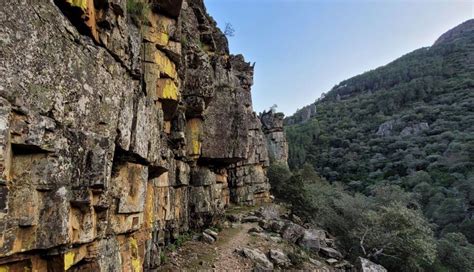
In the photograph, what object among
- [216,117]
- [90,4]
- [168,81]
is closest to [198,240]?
[216,117]

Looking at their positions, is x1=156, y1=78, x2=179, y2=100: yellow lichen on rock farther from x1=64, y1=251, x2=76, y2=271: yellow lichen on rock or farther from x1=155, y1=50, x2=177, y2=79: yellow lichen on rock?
x1=64, y1=251, x2=76, y2=271: yellow lichen on rock

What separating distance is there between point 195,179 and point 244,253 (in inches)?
196

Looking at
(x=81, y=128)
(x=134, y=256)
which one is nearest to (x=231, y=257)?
(x=134, y=256)

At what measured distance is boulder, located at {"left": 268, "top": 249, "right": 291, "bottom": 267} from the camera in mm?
16141

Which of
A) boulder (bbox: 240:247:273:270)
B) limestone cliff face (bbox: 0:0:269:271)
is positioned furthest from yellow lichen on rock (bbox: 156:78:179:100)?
boulder (bbox: 240:247:273:270)

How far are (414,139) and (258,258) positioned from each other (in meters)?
63.3

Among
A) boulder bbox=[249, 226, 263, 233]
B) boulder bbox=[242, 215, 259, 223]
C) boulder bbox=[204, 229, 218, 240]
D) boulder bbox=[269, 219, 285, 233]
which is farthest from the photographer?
boulder bbox=[242, 215, 259, 223]

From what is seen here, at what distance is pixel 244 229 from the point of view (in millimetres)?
20266

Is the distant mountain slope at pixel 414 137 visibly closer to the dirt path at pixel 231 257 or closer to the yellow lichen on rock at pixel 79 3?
the dirt path at pixel 231 257

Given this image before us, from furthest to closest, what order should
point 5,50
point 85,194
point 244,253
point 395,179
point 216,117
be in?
1. point 395,179
2. point 216,117
3. point 244,253
4. point 85,194
5. point 5,50

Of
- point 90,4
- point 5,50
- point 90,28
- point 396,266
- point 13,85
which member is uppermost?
point 90,4

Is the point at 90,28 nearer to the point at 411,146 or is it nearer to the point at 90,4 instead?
the point at 90,4

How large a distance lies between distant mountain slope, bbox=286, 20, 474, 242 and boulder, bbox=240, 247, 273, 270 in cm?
2932

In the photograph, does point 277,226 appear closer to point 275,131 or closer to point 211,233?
point 211,233
